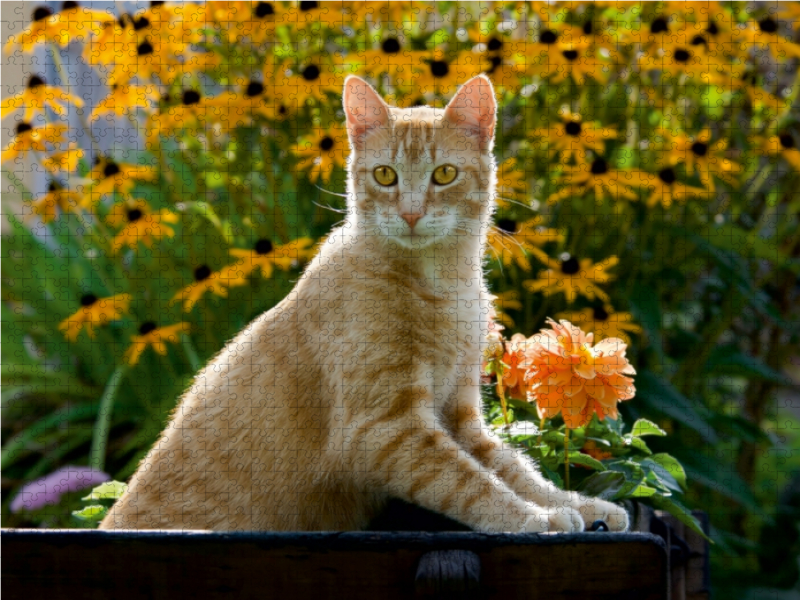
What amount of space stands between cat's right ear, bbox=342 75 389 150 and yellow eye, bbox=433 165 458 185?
0.14 m

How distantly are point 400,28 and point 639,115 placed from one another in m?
0.87

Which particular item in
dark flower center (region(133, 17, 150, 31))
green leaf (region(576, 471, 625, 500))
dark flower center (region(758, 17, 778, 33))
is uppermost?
dark flower center (region(133, 17, 150, 31))

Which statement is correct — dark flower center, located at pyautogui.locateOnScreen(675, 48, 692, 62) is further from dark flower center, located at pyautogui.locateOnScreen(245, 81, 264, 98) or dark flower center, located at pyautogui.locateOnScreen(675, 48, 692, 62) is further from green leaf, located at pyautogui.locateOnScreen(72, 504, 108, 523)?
green leaf, located at pyautogui.locateOnScreen(72, 504, 108, 523)

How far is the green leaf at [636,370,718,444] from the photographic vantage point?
2.66 meters

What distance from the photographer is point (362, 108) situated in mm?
1630

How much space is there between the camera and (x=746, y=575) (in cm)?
298

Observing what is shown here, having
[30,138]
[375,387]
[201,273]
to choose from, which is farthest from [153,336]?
[375,387]

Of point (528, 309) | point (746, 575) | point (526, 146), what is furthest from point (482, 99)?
point (746, 575)

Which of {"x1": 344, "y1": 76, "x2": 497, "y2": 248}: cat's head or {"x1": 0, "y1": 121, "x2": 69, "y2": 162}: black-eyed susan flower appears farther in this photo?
{"x1": 0, "y1": 121, "x2": 69, "y2": 162}: black-eyed susan flower

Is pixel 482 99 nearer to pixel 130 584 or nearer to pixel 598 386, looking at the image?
pixel 598 386

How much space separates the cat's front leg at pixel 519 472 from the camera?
4.70 ft

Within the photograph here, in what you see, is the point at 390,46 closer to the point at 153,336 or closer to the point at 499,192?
the point at 499,192

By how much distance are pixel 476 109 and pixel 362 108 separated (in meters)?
0.21

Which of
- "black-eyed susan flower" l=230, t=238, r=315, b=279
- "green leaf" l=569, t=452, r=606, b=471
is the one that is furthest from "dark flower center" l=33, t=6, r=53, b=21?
"green leaf" l=569, t=452, r=606, b=471
